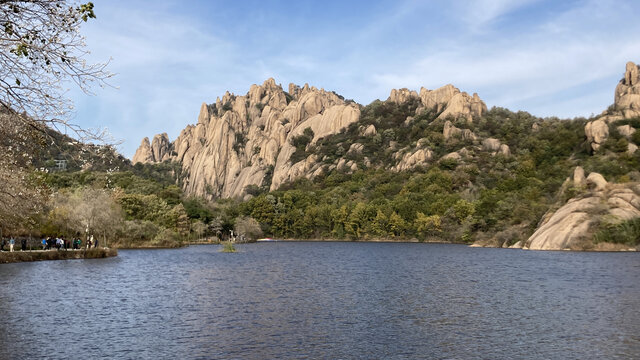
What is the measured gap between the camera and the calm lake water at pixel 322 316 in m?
23.8

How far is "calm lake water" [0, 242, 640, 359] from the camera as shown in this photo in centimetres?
2384

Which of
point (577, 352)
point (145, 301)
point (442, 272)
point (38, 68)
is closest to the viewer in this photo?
point (38, 68)

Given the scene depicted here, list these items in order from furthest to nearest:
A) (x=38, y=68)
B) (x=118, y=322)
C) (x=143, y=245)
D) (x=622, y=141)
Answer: (x=622, y=141), (x=143, y=245), (x=118, y=322), (x=38, y=68)

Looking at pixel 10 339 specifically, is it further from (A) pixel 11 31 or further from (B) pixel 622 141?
(B) pixel 622 141

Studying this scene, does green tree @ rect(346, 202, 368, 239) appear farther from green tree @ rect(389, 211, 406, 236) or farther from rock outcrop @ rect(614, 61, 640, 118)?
rock outcrop @ rect(614, 61, 640, 118)

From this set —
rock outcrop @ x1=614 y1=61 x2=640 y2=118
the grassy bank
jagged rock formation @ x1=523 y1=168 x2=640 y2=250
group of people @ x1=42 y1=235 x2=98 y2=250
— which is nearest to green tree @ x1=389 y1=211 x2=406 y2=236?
jagged rock formation @ x1=523 y1=168 x2=640 y2=250

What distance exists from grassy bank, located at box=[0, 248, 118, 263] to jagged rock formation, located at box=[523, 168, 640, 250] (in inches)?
3161

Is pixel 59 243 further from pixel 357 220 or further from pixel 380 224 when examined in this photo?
pixel 357 220

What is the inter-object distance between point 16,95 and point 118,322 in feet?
62.4

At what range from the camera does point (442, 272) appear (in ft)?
197

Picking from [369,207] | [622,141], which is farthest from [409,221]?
[622,141]

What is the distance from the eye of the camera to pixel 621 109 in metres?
182

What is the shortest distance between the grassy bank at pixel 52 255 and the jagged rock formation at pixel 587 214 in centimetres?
8029

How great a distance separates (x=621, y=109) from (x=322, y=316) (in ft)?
613
